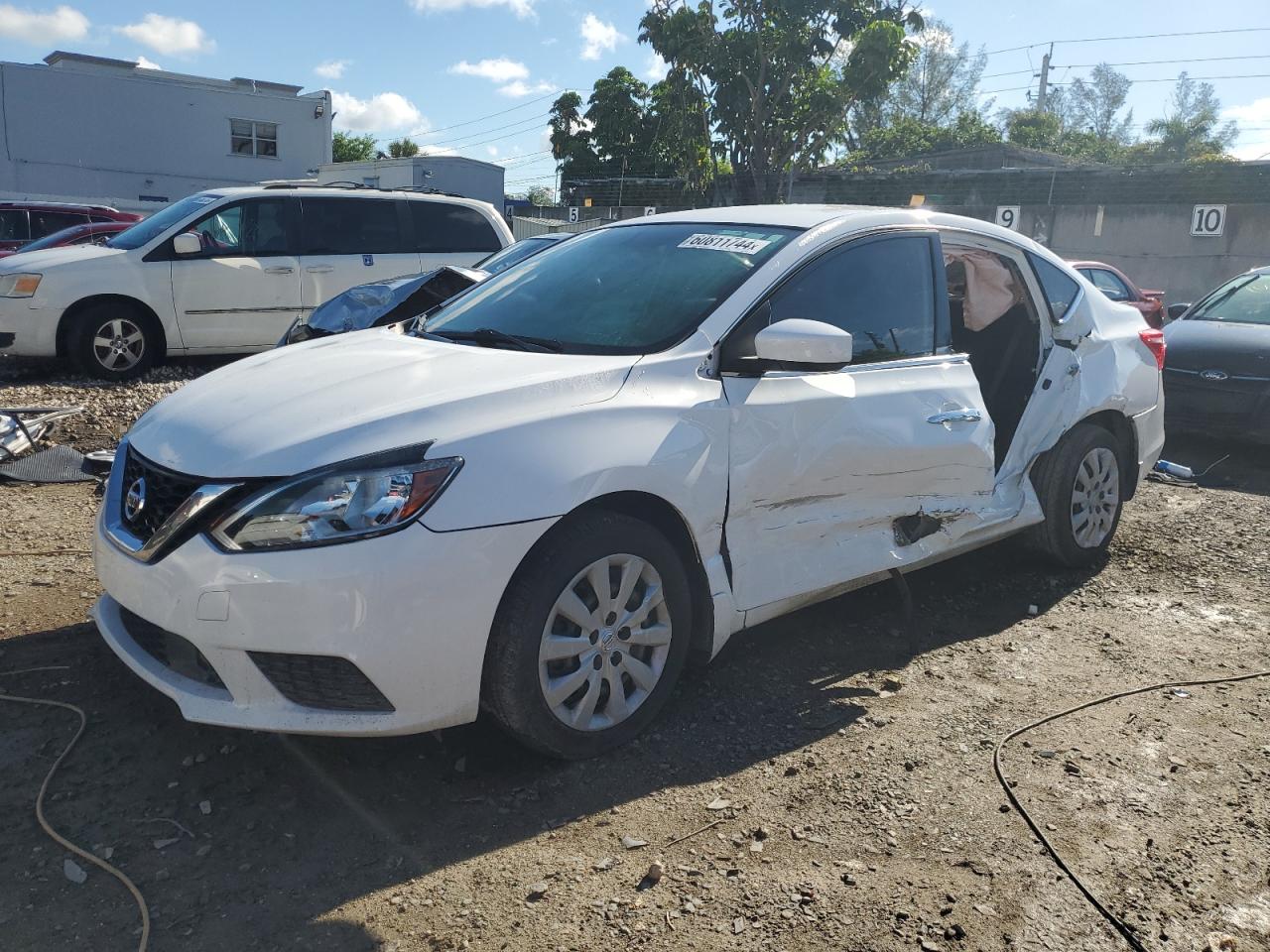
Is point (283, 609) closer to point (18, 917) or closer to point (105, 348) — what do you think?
point (18, 917)

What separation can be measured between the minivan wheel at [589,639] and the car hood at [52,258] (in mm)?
8057

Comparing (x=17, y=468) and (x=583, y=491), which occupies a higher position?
(x=583, y=491)

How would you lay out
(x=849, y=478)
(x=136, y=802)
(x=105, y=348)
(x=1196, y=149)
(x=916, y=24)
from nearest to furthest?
(x=136, y=802) → (x=849, y=478) → (x=105, y=348) → (x=916, y=24) → (x=1196, y=149)

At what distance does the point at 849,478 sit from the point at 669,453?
867mm

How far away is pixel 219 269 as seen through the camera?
988 centimetres

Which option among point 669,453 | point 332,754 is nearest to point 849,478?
point 669,453

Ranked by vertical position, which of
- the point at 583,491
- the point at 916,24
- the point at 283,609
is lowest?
the point at 283,609

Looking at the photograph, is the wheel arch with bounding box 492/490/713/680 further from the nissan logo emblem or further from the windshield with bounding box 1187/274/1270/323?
the windshield with bounding box 1187/274/1270/323

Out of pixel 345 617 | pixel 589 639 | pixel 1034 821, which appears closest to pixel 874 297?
pixel 589 639

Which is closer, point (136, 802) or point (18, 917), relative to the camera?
point (18, 917)

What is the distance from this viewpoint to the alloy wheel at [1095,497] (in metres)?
5.12

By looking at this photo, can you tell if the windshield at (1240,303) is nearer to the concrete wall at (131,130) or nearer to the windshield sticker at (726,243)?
the windshield sticker at (726,243)

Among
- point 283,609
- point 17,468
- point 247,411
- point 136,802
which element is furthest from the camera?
point 17,468

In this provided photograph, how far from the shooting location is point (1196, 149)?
48281mm
